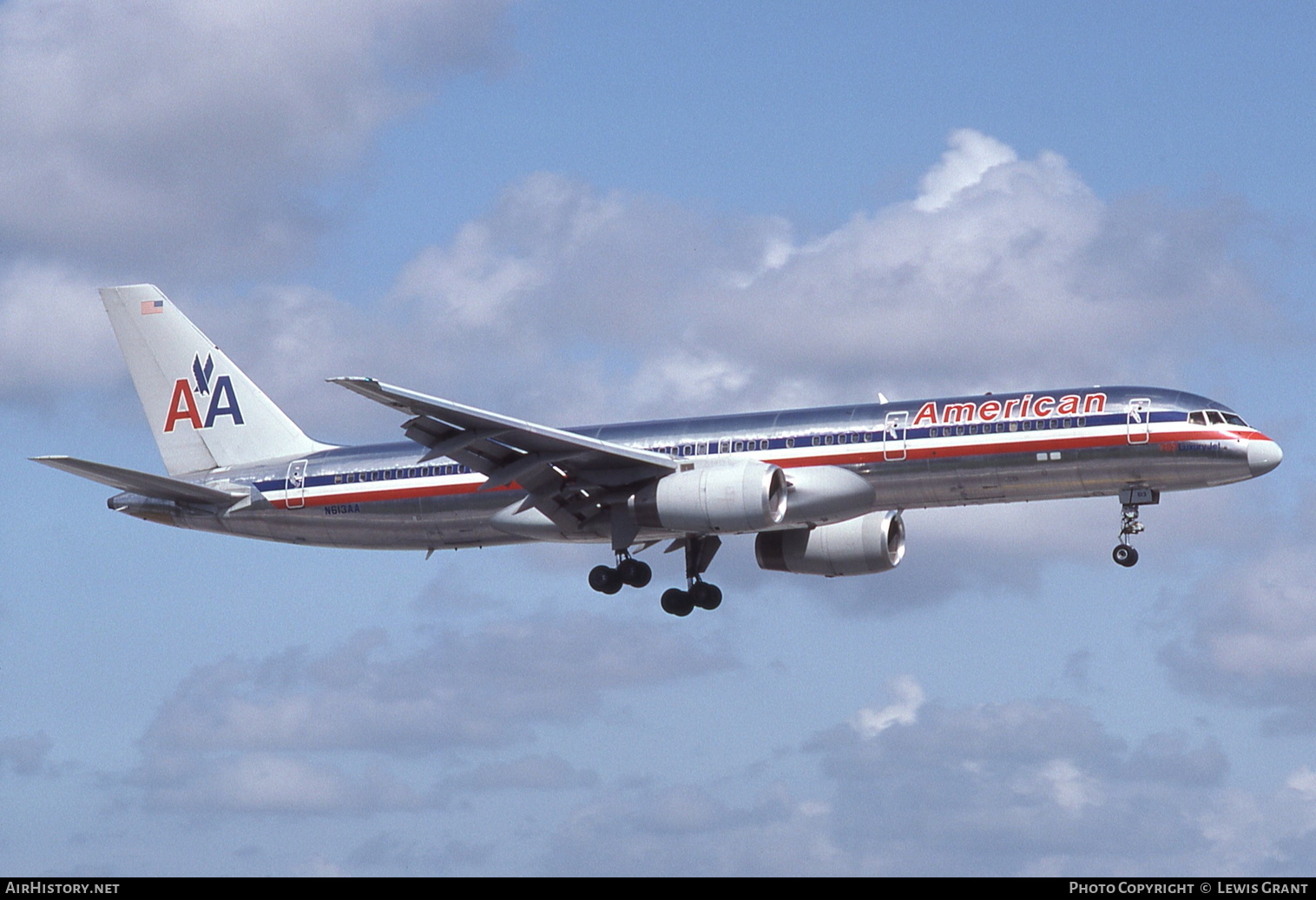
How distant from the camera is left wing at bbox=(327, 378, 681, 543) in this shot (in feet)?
148

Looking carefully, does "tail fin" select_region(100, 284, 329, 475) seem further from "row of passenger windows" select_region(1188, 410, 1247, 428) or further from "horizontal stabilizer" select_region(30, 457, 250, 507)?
"row of passenger windows" select_region(1188, 410, 1247, 428)

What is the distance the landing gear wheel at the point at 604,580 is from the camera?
5003 cm

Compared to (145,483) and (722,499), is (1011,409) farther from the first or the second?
(145,483)

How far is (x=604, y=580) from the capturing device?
50031 mm

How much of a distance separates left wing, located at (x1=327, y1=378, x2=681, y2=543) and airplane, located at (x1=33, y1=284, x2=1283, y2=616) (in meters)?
0.05

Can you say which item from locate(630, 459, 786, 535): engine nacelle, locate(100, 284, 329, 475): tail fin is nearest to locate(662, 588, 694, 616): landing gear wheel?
locate(630, 459, 786, 535): engine nacelle

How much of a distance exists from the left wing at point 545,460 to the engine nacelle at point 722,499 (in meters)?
1.17

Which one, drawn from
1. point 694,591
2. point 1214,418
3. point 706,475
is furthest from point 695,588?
point 1214,418

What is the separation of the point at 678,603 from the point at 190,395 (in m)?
18.1

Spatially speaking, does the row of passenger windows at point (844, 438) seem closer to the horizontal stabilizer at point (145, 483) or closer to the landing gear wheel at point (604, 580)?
the landing gear wheel at point (604, 580)

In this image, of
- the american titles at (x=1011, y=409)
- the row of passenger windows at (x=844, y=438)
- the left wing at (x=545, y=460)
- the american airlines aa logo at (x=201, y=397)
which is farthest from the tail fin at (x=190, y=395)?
the american titles at (x=1011, y=409)

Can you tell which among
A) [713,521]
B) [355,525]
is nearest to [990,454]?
[713,521]
